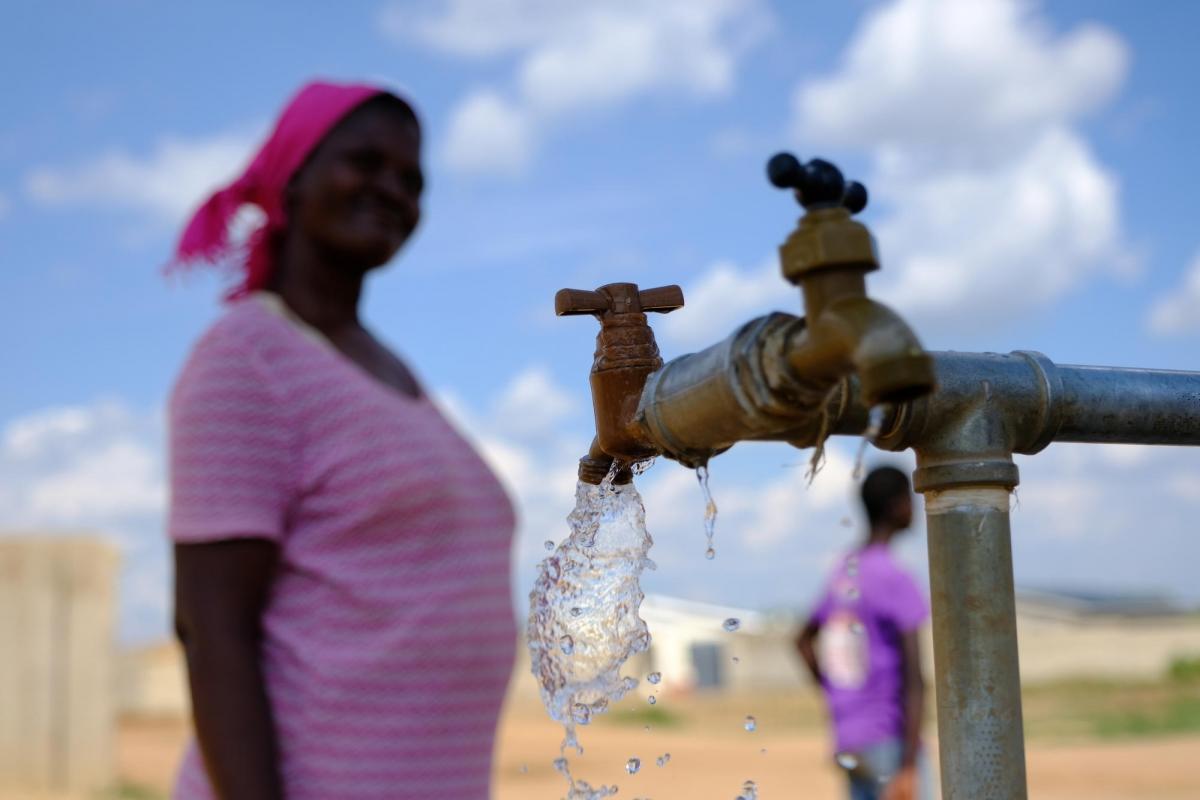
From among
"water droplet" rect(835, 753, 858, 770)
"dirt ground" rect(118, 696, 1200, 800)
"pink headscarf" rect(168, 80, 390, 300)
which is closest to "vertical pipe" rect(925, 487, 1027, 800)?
"pink headscarf" rect(168, 80, 390, 300)

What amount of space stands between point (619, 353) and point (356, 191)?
33 centimetres

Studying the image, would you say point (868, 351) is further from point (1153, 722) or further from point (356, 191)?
point (1153, 722)

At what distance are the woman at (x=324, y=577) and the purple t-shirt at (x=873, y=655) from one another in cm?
255

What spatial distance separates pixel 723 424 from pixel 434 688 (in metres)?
0.39

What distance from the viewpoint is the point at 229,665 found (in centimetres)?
124

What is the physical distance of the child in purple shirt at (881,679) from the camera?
378 centimetres

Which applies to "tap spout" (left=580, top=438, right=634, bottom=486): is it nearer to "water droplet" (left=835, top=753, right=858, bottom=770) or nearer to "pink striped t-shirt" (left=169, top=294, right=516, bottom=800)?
"pink striped t-shirt" (left=169, top=294, right=516, bottom=800)

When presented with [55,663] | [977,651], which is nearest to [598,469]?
[977,651]

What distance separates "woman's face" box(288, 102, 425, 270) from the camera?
143 cm

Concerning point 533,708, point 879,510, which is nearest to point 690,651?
point 533,708

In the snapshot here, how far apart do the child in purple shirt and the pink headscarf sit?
2579mm

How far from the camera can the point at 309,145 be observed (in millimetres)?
1421

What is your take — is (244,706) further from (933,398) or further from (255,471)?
(933,398)

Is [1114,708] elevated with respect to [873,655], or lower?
elevated
